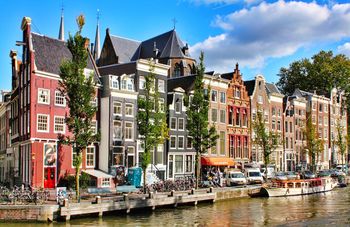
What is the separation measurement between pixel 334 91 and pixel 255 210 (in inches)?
2801

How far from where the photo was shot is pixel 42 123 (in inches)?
1837

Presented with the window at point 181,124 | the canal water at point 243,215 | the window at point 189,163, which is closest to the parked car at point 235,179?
the canal water at point 243,215

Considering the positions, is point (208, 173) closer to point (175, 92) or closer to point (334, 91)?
point (175, 92)

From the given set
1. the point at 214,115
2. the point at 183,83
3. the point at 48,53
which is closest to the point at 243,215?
the point at 48,53

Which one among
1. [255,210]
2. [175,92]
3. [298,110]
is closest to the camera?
[255,210]

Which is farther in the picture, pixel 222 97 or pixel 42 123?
pixel 222 97

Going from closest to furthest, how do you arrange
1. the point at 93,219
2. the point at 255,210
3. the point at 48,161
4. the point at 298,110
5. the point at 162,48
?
the point at 93,219 → the point at 255,210 → the point at 48,161 → the point at 162,48 → the point at 298,110

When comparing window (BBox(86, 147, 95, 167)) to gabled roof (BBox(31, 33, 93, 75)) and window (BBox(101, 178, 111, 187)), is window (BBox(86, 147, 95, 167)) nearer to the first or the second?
window (BBox(101, 178, 111, 187))

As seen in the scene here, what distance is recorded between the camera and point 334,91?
104562 millimetres

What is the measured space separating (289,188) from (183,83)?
21218 mm

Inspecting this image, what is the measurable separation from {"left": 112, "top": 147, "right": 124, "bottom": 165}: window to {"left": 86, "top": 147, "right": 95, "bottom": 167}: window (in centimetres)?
216

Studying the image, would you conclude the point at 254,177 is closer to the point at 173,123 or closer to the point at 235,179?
the point at 235,179

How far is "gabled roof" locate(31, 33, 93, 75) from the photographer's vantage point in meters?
47.9

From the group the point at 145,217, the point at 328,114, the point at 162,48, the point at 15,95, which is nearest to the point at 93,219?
the point at 145,217
